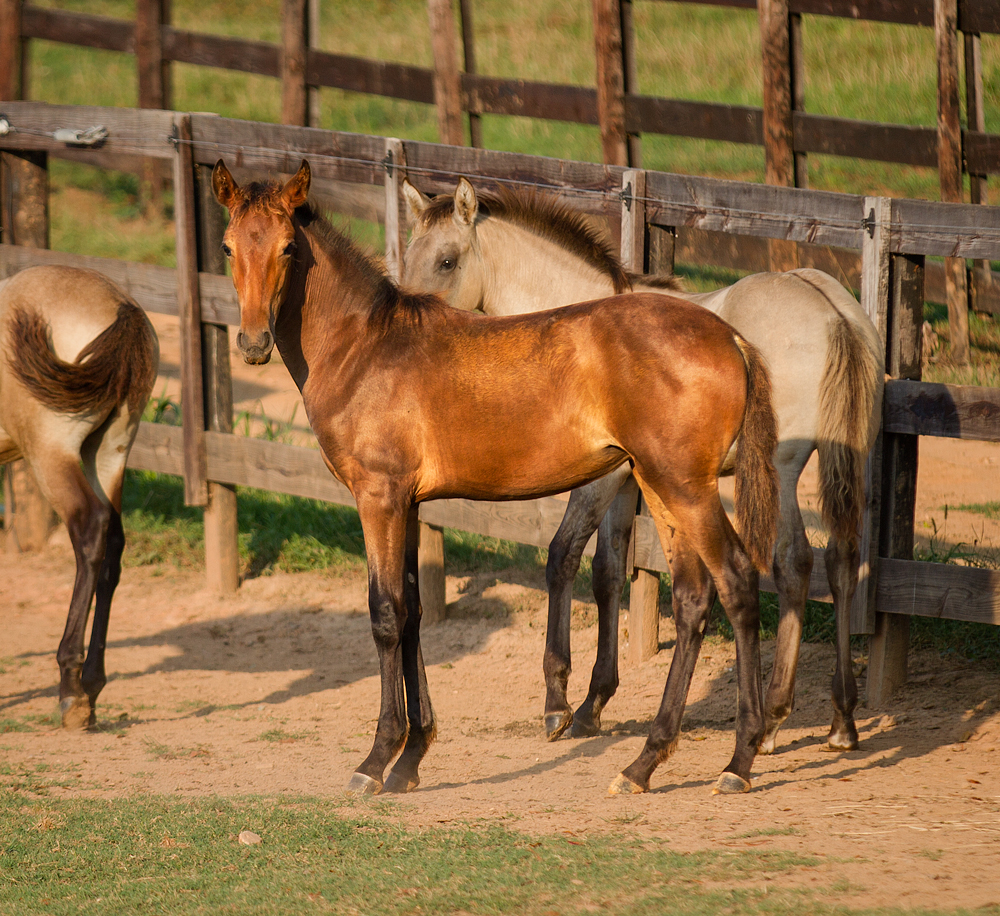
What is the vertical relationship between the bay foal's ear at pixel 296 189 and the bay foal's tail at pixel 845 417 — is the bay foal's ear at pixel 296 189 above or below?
above

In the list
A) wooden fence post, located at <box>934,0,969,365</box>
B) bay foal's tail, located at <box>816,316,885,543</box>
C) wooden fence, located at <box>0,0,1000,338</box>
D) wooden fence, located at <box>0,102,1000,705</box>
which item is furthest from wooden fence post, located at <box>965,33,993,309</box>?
bay foal's tail, located at <box>816,316,885,543</box>

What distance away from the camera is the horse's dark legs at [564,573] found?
17.2ft

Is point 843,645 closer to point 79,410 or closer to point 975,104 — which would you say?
point 79,410

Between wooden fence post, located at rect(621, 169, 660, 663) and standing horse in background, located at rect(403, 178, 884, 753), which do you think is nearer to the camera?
standing horse in background, located at rect(403, 178, 884, 753)

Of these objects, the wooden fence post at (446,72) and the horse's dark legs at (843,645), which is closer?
the horse's dark legs at (843,645)

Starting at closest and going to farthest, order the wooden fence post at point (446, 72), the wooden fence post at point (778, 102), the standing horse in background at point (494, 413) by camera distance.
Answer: the standing horse in background at point (494, 413) < the wooden fence post at point (778, 102) < the wooden fence post at point (446, 72)

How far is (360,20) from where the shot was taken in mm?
24234

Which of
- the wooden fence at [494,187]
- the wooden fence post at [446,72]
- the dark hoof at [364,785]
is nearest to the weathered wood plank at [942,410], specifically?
the wooden fence at [494,187]

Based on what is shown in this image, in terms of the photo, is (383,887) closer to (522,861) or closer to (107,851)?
(522,861)

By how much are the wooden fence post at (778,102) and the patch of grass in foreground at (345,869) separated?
5.68 meters

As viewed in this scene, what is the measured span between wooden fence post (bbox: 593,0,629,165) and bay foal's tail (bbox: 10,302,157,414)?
15.6 feet

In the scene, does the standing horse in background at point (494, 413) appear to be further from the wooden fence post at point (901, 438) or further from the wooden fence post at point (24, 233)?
the wooden fence post at point (24, 233)

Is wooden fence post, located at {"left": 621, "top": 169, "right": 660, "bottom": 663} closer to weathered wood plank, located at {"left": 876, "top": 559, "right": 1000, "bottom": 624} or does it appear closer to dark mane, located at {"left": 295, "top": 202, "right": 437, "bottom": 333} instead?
weathered wood plank, located at {"left": 876, "top": 559, "right": 1000, "bottom": 624}

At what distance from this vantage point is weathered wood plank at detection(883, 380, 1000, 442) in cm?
466
